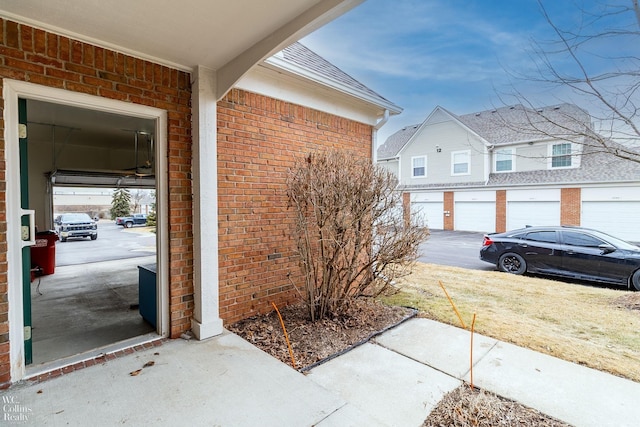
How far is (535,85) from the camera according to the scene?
14.7ft

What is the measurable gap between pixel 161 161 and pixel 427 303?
4405 millimetres

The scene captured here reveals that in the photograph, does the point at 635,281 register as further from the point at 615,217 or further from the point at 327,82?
the point at 615,217

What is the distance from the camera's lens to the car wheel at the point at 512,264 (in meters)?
7.66

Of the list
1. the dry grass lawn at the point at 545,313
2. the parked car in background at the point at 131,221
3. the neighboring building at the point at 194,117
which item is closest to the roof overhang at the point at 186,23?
the neighboring building at the point at 194,117

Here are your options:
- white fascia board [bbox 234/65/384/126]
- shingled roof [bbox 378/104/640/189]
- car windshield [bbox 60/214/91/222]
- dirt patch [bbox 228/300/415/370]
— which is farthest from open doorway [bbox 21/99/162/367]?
shingled roof [bbox 378/104/640/189]

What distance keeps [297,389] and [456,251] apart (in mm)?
10327

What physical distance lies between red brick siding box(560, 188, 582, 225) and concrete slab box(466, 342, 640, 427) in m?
14.3

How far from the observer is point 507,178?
53.0 ft

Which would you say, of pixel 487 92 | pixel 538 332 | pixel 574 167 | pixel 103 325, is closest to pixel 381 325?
pixel 538 332

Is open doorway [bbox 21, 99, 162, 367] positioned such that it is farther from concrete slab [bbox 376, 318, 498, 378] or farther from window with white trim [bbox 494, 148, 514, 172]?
window with white trim [bbox 494, 148, 514, 172]

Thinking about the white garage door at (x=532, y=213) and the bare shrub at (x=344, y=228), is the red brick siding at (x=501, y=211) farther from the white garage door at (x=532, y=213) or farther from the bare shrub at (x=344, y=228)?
the bare shrub at (x=344, y=228)

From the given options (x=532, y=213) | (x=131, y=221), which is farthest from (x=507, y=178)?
(x=131, y=221)

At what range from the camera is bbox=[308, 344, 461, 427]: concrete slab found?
2.32 m

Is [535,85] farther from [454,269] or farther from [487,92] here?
[454,269]
